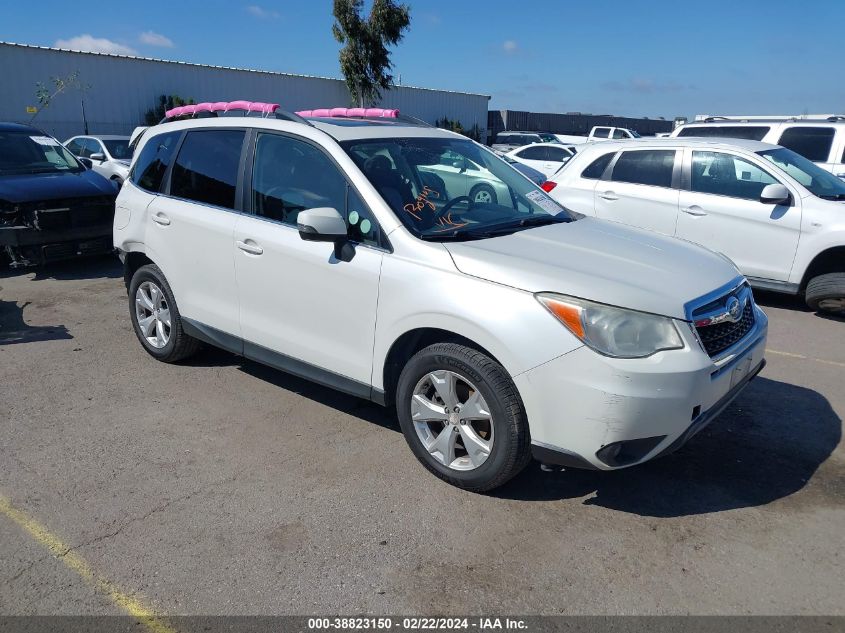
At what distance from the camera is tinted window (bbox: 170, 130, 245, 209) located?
4.70m

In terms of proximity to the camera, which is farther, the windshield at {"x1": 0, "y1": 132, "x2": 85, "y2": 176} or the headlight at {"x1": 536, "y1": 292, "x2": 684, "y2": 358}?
the windshield at {"x1": 0, "y1": 132, "x2": 85, "y2": 176}

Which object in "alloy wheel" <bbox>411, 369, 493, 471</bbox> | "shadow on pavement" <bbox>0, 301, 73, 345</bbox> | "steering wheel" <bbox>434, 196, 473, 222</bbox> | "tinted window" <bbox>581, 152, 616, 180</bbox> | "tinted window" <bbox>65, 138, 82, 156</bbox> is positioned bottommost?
"shadow on pavement" <bbox>0, 301, 73, 345</bbox>

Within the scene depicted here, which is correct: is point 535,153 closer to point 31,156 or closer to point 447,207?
point 31,156

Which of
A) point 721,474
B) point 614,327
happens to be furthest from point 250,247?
point 721,474

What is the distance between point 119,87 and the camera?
28109 millimetres

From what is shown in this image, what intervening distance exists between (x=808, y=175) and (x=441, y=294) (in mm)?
5806

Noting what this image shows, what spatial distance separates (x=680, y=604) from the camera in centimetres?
284

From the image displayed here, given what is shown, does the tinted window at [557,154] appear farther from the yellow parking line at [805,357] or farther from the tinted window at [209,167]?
the tinted window at [209,167]

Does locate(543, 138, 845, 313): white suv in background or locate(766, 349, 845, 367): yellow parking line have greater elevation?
locate(543, 138, 845, 313): white suv in background

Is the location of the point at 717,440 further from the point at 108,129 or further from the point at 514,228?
the point at 108,129

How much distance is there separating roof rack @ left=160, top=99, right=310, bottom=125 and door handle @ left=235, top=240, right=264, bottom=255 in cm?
84

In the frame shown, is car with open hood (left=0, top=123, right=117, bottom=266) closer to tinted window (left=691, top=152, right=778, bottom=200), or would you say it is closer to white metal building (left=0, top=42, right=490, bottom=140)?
tinted window (left=691, top=152, right=778, bottom=200)

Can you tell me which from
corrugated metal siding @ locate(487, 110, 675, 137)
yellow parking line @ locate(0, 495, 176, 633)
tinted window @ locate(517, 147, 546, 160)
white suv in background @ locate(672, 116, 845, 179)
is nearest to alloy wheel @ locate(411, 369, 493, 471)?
yellow parking line @ locate(0, 495, 176, 633)

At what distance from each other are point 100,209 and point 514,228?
6701 millimetres
